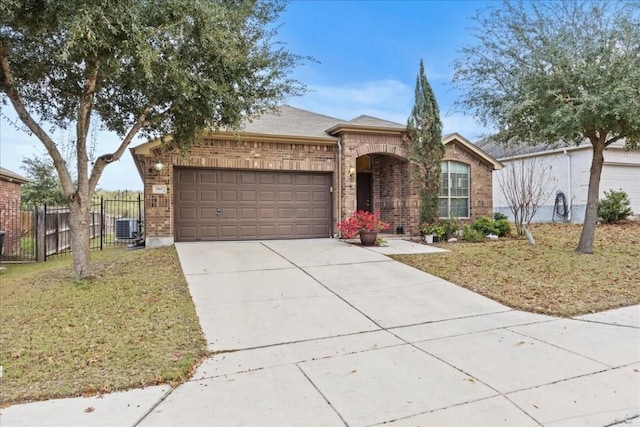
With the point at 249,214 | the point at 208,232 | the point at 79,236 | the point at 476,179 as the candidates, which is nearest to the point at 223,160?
the point at 249,214

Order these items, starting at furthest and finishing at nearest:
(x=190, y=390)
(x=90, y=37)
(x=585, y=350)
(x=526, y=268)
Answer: (x=526, y=268) → (x=90, y=37) → (x=585, y=350) → (x=190, y=390)

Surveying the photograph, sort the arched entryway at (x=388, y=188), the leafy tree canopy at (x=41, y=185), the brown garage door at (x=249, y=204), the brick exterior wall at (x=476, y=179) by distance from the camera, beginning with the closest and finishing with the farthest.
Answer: the brown garage door at (x=249, y=204) → the arched entryway at (x=388, y=188) → the brick exterior wall at (x=476, y=179) → the leafy tree canopy at (x=41, y=185)

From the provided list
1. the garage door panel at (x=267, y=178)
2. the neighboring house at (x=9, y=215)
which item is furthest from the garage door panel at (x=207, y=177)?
the neighboring house at (x=9, y=215)

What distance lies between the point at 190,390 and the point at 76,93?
6.78 metres

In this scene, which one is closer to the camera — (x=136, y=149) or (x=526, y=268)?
(x=526, y=268)

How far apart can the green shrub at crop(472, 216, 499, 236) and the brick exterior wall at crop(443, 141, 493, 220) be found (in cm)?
117

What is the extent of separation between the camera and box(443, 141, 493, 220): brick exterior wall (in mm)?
13656

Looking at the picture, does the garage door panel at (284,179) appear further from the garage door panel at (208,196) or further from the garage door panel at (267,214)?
the garage door panel at (208,196)

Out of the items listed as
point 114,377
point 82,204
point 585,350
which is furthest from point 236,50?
point 585,350

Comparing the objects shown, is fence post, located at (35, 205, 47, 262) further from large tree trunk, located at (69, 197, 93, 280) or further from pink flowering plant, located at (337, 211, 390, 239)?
pink flowering plant, located at (337, 211, 390, 239)

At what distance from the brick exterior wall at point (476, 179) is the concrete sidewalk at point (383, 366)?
7870mm

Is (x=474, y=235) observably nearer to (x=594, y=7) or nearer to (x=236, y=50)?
(x=594, y=7)

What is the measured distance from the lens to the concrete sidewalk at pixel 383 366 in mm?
2965

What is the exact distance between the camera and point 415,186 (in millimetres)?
12805
